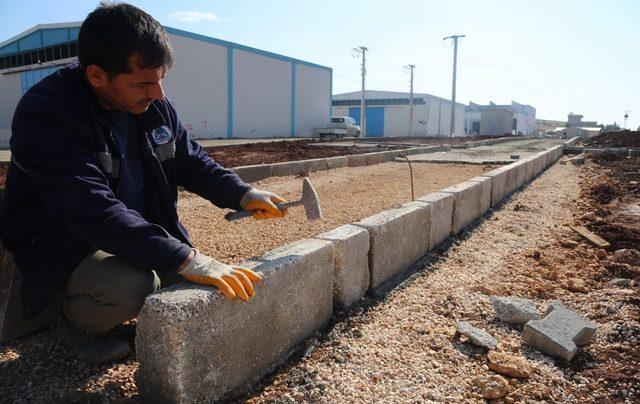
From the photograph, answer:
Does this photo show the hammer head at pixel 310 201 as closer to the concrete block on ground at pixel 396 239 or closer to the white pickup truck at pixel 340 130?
the concrete block on ground at pixel 396 239

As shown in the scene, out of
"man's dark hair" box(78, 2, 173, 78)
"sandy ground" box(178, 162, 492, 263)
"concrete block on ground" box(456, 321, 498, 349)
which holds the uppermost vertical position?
"man's dark hair" box(78, 2, 173, 78)

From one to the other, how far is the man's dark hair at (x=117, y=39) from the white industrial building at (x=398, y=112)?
43.9 m

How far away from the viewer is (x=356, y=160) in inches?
455

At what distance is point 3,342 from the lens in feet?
7.49

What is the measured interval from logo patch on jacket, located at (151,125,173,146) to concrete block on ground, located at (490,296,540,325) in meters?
2.11

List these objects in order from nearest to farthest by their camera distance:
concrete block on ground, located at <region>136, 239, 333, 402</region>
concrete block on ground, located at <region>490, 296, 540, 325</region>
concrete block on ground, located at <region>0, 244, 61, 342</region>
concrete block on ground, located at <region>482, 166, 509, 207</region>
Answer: concrete block on ground, located at <region>136, 239, 333, 402</region> < concrete block on ground, located at <region>0, 244, 61, 342</region> < concrete block on ground, located at <region>490, 296, 540, 325</region> < concrete block on ground, located at <region>482, 166, 509, 207</region>

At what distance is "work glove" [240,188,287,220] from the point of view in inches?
97.2

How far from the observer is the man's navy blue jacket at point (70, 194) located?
5.61ft

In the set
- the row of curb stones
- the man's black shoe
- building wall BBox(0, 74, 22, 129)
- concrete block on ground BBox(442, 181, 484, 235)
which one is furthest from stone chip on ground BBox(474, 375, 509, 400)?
building wall BBox(0, 74, 22, 129)

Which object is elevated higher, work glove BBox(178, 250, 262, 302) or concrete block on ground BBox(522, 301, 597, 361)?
work glove BBox(178, 250, 262, 302)

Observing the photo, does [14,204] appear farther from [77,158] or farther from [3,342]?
[3,342]

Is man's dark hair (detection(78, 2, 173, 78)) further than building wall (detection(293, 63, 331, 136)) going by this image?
No

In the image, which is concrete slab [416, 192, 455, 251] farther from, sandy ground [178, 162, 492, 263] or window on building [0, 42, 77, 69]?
window on building [0, 42, 77, 69]

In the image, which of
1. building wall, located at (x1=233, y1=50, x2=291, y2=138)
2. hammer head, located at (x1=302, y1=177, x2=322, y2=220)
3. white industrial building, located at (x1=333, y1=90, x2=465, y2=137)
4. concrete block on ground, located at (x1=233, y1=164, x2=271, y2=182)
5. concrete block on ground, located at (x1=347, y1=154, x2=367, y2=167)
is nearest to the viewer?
hammer head, located at (x1=302, y1=177, x2=322, y2=220)
